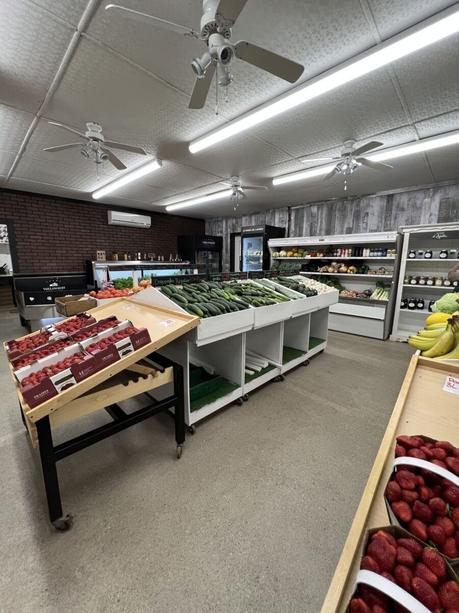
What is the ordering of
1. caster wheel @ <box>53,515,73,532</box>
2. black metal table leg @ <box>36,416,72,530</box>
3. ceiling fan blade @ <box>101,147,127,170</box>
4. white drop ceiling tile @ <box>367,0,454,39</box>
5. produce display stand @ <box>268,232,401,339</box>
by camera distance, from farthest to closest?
1. produce display stand @ <box>268,232,401,339</box>
2. ceiling fan blade @ <box>101,147,127,170</box>
3. white drop ceiling tile @ <box>367,0,454,39</box>
4. caster wheel @ <box>53,515,73,532</box>
5. black metal table leg @ <box>36,416,72,530</box>

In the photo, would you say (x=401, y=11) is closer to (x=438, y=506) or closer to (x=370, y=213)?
(x=438, y=506)

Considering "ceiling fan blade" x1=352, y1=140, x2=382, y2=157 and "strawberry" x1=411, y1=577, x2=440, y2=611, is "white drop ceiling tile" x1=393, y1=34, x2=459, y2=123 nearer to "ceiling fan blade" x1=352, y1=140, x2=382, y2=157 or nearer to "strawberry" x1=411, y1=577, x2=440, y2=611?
"ceiling fan blade" x1=352, y1=140, x2=382, y2=157

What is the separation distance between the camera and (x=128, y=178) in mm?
5008

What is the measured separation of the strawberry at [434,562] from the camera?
0.56 meters

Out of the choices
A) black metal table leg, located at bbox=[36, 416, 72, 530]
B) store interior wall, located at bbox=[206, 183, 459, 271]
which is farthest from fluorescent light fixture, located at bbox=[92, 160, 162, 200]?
store interior wall, located at bbox=[206, 183, 459, 271]

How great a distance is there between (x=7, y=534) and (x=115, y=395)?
93 cm

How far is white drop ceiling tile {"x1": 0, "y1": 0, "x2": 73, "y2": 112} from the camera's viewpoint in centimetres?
173

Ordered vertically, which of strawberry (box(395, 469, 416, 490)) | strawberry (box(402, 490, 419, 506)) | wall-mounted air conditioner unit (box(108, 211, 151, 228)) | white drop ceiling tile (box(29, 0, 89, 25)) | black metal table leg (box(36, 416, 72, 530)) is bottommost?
black metal table leg (box(36, 416, 72, 530))

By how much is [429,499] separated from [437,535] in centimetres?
10

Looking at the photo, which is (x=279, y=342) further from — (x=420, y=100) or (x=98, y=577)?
(x=420, y=100)

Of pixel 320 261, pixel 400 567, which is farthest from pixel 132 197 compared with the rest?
pixel 400 567

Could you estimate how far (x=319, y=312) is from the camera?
4.30 m

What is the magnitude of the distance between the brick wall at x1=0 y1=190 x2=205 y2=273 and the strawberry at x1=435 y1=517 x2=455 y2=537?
8.19 metres

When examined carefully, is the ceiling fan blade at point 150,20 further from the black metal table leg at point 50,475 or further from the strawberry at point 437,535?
the strawberry at point 437,535
